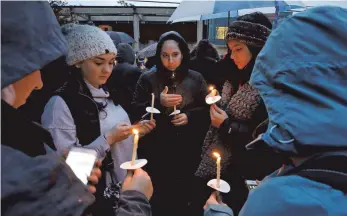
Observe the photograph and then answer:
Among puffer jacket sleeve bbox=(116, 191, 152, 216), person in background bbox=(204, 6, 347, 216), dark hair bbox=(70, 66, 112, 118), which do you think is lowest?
puffer jacket sleeve bbox=(116, 191, 152, 216)

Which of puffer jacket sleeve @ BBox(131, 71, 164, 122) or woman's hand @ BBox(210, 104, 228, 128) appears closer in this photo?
woman's hand @ BBox(210, 104, 228, 128)

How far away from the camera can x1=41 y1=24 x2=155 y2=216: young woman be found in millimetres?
1860

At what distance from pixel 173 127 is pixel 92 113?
124 centimetres

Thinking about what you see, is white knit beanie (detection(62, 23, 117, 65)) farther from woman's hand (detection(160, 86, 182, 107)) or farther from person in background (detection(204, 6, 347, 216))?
person in background (detection(204, 6, 347, 216))

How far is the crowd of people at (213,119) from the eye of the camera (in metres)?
0.76

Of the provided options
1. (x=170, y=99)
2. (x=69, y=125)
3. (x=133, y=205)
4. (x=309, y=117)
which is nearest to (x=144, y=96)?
(x=170, y=99)

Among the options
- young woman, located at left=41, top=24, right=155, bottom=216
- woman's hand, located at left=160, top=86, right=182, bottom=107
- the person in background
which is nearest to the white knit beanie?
young woman, located at left=41, top=24, right=155, bottom=216

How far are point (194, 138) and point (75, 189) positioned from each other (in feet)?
8.04

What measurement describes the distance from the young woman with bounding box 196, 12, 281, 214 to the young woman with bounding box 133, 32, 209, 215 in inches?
23.3

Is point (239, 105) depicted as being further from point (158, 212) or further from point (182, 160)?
point (158, 212)

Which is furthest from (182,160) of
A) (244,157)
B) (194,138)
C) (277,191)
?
(277,191)

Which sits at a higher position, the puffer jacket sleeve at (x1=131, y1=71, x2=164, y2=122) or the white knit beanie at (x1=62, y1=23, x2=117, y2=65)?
the white knit beanie at (x1=62, y1=23, x2=117, y2=65)

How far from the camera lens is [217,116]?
8.12 feet

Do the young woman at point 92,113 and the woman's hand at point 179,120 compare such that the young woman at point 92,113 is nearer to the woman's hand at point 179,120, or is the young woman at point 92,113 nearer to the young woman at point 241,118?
the woman's hand at point 179,120
